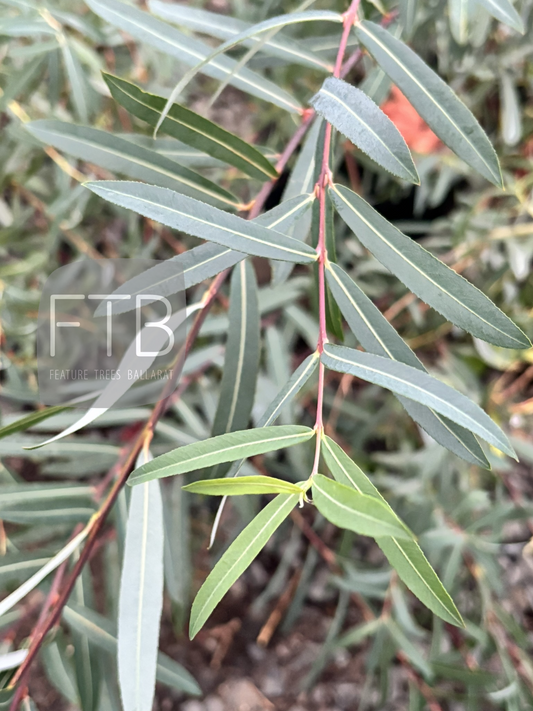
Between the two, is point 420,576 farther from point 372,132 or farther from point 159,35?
point 159,35

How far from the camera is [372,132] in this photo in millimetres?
313

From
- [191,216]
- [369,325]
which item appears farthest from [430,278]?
[191,216]

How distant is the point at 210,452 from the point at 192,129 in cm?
28

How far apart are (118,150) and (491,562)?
757 mm

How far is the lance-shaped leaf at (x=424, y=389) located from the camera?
0.26m

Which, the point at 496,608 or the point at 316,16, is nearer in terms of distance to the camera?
the point at 316,16

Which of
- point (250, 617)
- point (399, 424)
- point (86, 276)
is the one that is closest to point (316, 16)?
point (86, 276)

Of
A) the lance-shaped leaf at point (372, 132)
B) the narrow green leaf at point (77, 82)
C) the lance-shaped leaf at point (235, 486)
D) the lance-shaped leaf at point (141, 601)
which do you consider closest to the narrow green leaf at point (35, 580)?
the lance-shaped leaf at point (141, 601)

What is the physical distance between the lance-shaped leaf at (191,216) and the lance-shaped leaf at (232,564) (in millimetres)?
159

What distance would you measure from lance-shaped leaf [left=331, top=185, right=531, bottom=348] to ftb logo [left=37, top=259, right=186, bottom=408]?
0.14m

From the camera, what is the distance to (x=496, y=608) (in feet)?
2.55

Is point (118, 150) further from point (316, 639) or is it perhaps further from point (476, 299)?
point (316, 639)

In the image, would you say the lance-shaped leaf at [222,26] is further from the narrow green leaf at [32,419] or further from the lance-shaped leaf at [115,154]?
the narrow green leaf at [32,419]

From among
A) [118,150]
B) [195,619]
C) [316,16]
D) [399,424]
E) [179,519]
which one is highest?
[316,16]
